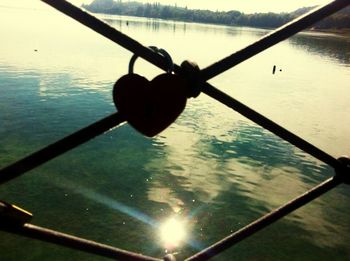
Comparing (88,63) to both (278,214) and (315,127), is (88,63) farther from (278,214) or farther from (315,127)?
(278,214)

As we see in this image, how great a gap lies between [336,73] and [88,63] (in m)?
43.0

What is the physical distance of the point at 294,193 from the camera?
19031mm

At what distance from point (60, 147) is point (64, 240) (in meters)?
0.77

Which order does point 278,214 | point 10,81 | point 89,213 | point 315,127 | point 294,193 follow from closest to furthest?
point 278,214
point 89,213
point 294,193
point 315,127
point 10,81

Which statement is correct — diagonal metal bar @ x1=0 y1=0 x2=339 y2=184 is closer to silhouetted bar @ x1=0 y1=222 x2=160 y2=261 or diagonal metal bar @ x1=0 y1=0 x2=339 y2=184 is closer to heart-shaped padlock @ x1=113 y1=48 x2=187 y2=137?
heart-shaped padlock @ x1=113 y1=48 x2=187 y2=137

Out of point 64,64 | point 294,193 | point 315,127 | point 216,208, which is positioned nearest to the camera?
point 216,208

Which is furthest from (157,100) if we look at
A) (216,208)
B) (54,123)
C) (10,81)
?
(10,81)

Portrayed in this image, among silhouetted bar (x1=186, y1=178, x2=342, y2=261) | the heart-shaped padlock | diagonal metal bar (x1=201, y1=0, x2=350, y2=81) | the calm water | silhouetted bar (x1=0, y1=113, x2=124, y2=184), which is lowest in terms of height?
the calm water

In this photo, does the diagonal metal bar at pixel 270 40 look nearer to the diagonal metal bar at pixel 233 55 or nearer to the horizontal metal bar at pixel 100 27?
the diagonal metal bar at pixel 233 55

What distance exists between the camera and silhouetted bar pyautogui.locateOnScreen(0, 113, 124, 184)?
5.17 ft

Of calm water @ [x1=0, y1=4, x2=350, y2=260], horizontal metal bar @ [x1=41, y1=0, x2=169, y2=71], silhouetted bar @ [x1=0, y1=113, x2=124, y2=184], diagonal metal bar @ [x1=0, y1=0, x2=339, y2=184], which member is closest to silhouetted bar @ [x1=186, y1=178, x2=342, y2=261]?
diagonal metal bar @ [x1=0, y1=0, x2=339, y2=184]

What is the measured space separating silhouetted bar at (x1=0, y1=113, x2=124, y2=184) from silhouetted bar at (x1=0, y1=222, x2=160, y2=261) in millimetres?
403

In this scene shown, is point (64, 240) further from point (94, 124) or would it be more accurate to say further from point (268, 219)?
point (268, 219)

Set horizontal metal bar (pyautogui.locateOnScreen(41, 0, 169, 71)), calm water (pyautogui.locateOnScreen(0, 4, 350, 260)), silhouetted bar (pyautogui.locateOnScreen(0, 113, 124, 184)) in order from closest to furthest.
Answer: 1. horizontal metal bar (pyautogui.locateOnScreen(41, 0, 169, 71))
2. silhouetted bar (pyautogui.locateOnScreen(0, 113, 124, 184))
3. calm water (pyautogui.locateOnScreen(0, 4, 350, 260))
